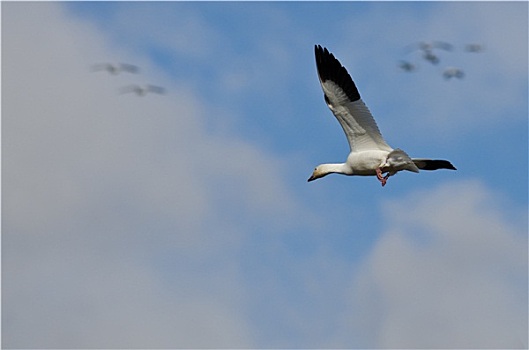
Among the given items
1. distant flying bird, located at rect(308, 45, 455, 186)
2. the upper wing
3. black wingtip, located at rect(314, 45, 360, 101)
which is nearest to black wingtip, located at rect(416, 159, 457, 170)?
distant flying bird, located at rect(308, 45, 455, 186)

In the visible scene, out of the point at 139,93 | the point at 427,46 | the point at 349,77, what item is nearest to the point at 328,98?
the point at 349,77

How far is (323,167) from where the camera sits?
30891 millimetres

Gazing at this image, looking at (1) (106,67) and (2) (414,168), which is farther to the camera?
(1) (106,67)

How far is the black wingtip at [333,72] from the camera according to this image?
29266 mm

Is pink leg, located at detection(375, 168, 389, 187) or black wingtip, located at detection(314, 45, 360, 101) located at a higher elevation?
black wingtip, located at detection(314, 45, 360, 101)

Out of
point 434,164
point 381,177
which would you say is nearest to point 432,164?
point 434,164

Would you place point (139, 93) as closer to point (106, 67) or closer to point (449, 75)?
point (106, 67)

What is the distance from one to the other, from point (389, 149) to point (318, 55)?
294 centimetres

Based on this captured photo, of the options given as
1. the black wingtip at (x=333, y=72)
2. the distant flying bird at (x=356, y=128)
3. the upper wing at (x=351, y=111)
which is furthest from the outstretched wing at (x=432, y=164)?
the black wingtip at (x=333, y=72)

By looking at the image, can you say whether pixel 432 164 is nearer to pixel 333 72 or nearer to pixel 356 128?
pixel 356 128

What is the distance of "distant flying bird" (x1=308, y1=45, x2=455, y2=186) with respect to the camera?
28812mm

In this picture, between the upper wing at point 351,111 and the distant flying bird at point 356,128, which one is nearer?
the distant flying bird at point 356,128

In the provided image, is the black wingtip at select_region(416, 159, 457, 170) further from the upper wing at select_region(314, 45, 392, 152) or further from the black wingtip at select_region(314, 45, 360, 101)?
the black wingtip at select_region(314, 45, 360, 101)

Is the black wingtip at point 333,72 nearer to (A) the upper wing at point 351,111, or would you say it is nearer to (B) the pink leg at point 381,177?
(A) the upper wing at point 351,111
